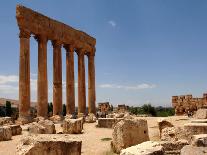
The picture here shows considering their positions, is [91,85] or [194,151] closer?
[194,151]

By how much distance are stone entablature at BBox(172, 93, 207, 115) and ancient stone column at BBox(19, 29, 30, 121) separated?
56.9 feet

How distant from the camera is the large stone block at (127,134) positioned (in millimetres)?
11238

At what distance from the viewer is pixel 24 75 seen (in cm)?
2922

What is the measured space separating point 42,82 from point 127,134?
2101 centimetres

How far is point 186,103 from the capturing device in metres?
38.1

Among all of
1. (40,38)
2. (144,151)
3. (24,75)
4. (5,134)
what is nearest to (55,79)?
(40,38)

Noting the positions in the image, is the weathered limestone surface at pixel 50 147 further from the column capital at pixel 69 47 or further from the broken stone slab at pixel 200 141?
the column capital at pixel 69 47

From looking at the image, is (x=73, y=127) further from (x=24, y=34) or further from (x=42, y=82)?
(x=24, y=34)

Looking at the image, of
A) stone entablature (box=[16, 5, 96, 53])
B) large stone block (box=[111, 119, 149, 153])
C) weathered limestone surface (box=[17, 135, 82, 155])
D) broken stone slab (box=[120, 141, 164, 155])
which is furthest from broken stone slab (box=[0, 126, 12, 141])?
stone entablature (box=[16, 5, 96, 53])

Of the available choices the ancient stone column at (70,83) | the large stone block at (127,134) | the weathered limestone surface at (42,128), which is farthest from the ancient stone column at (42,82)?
the large stone block at (127,134)

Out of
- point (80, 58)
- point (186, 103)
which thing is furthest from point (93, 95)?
point (186, 103)

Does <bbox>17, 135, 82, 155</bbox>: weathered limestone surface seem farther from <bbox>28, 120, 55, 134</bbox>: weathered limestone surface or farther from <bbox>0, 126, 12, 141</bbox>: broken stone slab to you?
<bbox>28, 120, 55, 134</bbox>: weathered limestone surface

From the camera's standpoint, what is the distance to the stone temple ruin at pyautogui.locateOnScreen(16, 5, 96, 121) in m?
29.2

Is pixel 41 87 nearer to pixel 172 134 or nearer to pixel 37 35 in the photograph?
Answer: pixel 37 35
